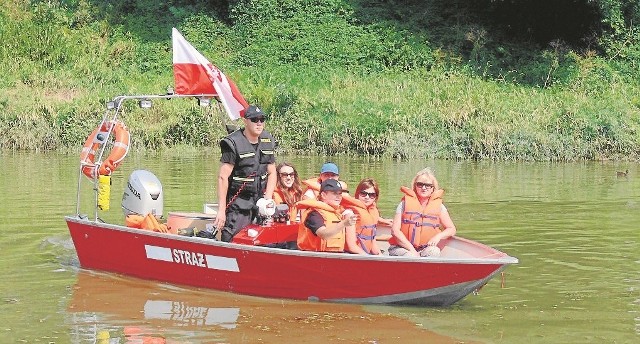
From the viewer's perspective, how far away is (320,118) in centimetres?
2345

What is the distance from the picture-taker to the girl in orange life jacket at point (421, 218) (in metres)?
9.98

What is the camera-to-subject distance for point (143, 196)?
36.1ft

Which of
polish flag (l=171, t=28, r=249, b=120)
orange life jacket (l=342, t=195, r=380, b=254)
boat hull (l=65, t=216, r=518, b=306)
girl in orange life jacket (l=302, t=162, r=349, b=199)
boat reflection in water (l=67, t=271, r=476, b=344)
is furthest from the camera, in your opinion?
polish flag (l=171, t=28, r=249, b=120)

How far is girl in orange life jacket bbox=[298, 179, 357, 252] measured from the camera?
9305 mm

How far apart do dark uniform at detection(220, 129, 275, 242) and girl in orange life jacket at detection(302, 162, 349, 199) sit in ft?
1.75

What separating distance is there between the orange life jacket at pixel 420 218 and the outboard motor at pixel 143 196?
2.42 meters

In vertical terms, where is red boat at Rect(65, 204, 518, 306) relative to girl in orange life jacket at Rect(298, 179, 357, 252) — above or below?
below

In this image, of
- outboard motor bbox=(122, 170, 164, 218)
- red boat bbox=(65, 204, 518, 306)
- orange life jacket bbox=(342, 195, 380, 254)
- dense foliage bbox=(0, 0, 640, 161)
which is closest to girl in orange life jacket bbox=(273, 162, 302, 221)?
red boat bbox=(65, 204, 518, 306)

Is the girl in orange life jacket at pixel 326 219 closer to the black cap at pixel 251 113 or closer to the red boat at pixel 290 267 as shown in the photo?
the red boat at pixel 290 267

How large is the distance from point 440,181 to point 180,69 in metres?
8.27

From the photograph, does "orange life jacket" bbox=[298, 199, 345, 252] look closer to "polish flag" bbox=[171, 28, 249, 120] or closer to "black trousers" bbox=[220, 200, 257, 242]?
"black trousers" bbox=[220, 200, 257, 242]

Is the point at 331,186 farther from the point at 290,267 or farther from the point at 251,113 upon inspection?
the point at 251,113

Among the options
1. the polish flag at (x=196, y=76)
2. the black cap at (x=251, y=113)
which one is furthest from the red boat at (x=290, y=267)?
the polish flag at (x=196, y=76)

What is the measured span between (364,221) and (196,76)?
2.54 metres
